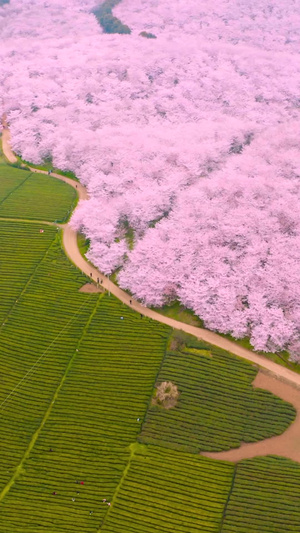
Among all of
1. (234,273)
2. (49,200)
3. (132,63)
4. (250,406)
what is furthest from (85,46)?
(250,406)

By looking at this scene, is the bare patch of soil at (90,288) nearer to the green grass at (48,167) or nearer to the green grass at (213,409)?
the green grass at (213,409)

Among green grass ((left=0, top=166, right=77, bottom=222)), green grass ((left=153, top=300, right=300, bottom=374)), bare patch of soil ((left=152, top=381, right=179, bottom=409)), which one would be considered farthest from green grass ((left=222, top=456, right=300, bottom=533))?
green grass ((left=0, top=166, right=77, bottom=222))

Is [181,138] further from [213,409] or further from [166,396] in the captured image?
[213,409]

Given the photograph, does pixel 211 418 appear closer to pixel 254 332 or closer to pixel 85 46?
pixel 254 332

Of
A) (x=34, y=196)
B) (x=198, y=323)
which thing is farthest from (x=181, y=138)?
(x=198, y=323)

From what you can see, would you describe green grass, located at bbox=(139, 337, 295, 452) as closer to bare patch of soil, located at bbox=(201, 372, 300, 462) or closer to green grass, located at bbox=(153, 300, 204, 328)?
bare patch of soil, located at bbox=(201, 372, 300, 462)

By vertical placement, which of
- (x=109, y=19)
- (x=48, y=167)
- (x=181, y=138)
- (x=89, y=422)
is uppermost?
(x=109, y=19)
